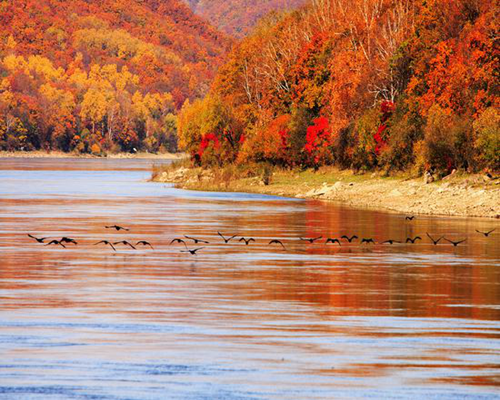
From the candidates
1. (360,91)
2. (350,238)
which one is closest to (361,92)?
(360,91)

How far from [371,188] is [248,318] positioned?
43807 millimetres

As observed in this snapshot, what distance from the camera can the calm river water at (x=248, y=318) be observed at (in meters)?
12.2

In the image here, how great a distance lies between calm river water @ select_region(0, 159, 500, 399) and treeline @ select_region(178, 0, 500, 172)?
2058 cm

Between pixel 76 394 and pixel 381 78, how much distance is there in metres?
59.1

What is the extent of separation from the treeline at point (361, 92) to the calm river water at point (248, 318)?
20.6m

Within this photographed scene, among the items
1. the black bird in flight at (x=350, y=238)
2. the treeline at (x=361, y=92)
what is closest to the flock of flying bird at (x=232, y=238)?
the black bird in flight at (x=350, y=238)

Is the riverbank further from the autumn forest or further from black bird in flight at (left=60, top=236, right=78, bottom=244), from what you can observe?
black bird in flight at (left=60, top=236, right=78, bottom=244)

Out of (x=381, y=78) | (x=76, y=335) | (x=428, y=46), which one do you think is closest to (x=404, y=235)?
(x=76, y=335)

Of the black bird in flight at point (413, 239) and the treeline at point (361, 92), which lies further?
the treeline at point (361, 92)

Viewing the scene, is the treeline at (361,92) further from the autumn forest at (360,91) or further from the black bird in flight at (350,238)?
the black bird in flight at (350,238)

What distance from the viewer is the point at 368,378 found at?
1243 cm

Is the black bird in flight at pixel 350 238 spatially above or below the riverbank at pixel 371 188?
above

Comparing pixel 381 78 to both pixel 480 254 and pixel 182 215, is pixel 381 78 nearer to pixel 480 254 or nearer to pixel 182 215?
pixel 182 215

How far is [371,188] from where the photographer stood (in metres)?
60.0
